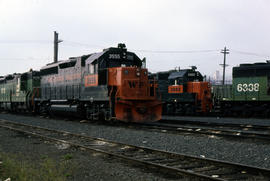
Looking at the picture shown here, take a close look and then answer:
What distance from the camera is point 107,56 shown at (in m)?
13.6

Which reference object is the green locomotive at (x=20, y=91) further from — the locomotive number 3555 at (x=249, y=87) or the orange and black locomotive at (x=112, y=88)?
the locomotive number 3555 at (x=249, y=87)

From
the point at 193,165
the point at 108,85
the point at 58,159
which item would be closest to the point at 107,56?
the point at 108,85

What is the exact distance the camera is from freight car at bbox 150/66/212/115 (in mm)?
21109

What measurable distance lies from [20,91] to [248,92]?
16.0m

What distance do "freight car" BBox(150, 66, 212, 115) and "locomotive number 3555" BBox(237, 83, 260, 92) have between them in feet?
8.25

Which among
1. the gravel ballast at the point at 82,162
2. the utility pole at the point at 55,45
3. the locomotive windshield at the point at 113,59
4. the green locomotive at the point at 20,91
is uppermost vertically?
the utility pole at the point at 55,45

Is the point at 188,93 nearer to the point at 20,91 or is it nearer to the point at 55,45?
the point at 20,91

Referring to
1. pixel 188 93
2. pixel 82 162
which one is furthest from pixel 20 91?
pixel 82 162

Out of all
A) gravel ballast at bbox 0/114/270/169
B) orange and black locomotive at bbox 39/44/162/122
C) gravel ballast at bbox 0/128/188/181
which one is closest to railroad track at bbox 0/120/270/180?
gravel ballast at bbox 0/128/188/181

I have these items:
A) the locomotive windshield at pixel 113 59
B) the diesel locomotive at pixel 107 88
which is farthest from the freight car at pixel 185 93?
the locomotive windshield at pixel 113 59

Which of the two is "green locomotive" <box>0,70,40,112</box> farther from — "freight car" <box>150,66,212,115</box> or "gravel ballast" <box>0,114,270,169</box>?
"gravel ballast" <box>0,114,270,169</box>

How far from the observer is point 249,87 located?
1870 cm

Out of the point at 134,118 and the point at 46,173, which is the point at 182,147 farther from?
the point at 134,118

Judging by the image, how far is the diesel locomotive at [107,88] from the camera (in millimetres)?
12633
